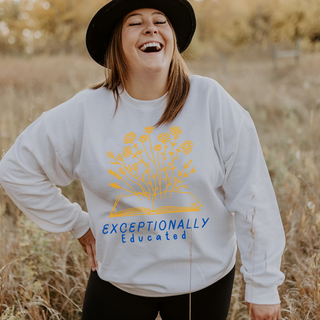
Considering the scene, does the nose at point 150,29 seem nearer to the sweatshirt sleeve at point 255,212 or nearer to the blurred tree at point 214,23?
the sweatshirt sleeve at point 255,212

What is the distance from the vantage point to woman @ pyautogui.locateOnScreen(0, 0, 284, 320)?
1.40m

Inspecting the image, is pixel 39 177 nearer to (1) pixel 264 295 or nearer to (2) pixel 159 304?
(2) pixel 159 304

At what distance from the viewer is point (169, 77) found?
1.56 m

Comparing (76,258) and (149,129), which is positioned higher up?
(149,129)

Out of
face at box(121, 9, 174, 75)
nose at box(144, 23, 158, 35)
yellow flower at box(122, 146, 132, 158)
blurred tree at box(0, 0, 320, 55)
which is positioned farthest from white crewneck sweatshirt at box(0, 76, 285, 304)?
blurred tree at box(0, 0, 320, 55)

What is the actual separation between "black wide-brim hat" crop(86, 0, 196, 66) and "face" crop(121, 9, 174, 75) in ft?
0.11

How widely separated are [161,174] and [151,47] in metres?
0.53

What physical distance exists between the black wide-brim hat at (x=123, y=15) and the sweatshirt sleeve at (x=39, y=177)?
42 centimetres

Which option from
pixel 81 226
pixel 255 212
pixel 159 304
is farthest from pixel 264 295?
pixel 81 226

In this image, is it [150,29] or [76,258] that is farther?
[76,258]

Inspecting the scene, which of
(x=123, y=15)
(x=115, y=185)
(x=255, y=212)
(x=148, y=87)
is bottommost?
(x=255, y=212)

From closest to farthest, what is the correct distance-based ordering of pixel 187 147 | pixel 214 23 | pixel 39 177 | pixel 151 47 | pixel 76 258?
1. pixel 187 147
2. pixel 151 47
3. pixel 39 177
4. pixel 76 258
5. pixel 214 23

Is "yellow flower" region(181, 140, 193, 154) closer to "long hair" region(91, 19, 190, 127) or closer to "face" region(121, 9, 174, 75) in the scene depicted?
"long hair" region(91, 19, 190, 127)

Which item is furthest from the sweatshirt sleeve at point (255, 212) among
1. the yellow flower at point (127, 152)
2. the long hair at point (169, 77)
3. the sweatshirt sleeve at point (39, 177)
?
the sweatshirt sleeve at point (39, 177)
